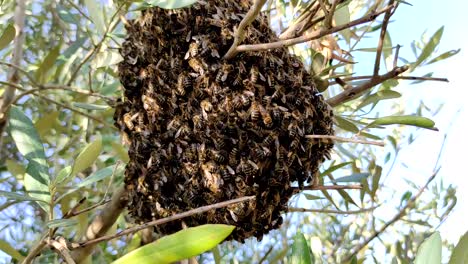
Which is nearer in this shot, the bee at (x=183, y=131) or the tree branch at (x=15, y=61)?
the bee at (x=183, y=131)

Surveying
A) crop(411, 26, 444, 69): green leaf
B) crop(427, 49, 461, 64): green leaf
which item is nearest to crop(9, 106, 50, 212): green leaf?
crop(411, 26, 444, 69): green leaf

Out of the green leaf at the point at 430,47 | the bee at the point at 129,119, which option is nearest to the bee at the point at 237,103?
the bee at the point at 129,119

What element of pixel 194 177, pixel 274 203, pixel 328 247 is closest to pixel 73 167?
pixel 194 177

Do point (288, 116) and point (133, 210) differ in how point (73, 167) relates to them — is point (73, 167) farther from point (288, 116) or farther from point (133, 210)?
point (288, 116)

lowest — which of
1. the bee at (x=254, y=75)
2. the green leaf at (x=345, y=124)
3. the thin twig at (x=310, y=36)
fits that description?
the green leaf at (x=345, y=124)

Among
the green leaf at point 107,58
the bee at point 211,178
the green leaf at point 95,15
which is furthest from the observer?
the green leaf at point 107,58

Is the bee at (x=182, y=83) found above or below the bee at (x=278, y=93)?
above

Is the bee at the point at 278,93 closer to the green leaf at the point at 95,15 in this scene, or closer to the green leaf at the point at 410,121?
the green leaf at the point at 410,121
